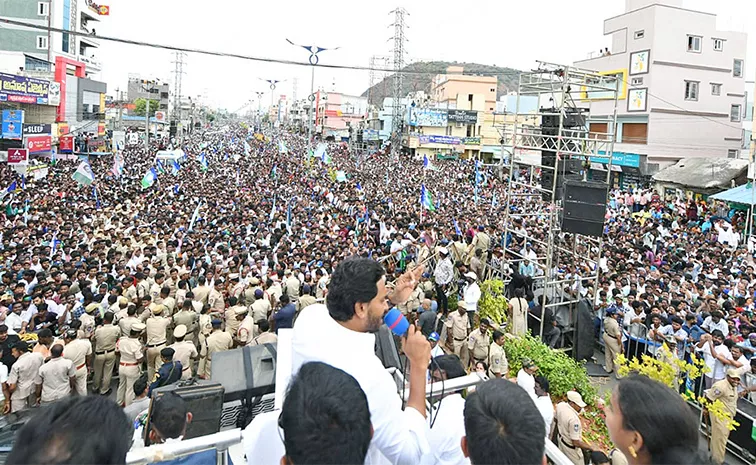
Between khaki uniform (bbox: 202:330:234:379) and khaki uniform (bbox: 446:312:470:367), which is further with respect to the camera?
khaki uniform (bbox: 446:312:470:367)

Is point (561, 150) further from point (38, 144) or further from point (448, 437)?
Answer: point (38, 144)

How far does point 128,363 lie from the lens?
20.5ft

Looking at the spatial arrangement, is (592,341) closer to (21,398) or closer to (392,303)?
(392,303)

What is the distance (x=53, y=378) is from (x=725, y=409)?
738cm

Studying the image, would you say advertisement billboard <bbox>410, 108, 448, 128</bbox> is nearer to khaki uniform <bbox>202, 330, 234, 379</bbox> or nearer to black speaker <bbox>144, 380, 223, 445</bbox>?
khaki uniform <bbox>202, 330, 234, 379</bbox>

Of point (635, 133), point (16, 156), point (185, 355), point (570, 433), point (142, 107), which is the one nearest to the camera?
point (570, 433)

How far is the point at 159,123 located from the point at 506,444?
6998 cm

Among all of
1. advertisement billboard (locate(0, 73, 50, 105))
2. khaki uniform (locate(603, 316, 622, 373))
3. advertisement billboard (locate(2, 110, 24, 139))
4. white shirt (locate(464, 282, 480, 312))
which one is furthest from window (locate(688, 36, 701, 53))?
advertisement billboard (locate(0, 73, 50, 105))

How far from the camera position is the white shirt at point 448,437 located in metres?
2.08

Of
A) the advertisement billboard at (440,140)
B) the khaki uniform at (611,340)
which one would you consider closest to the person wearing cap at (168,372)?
the khaki uniform at (611,340)

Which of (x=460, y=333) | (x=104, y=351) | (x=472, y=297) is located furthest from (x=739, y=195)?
(x=104, y=351)

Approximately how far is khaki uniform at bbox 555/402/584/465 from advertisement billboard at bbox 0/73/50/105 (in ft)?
88.7

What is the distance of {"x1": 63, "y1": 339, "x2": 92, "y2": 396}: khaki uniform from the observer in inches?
234

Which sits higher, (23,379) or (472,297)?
(472,297)
